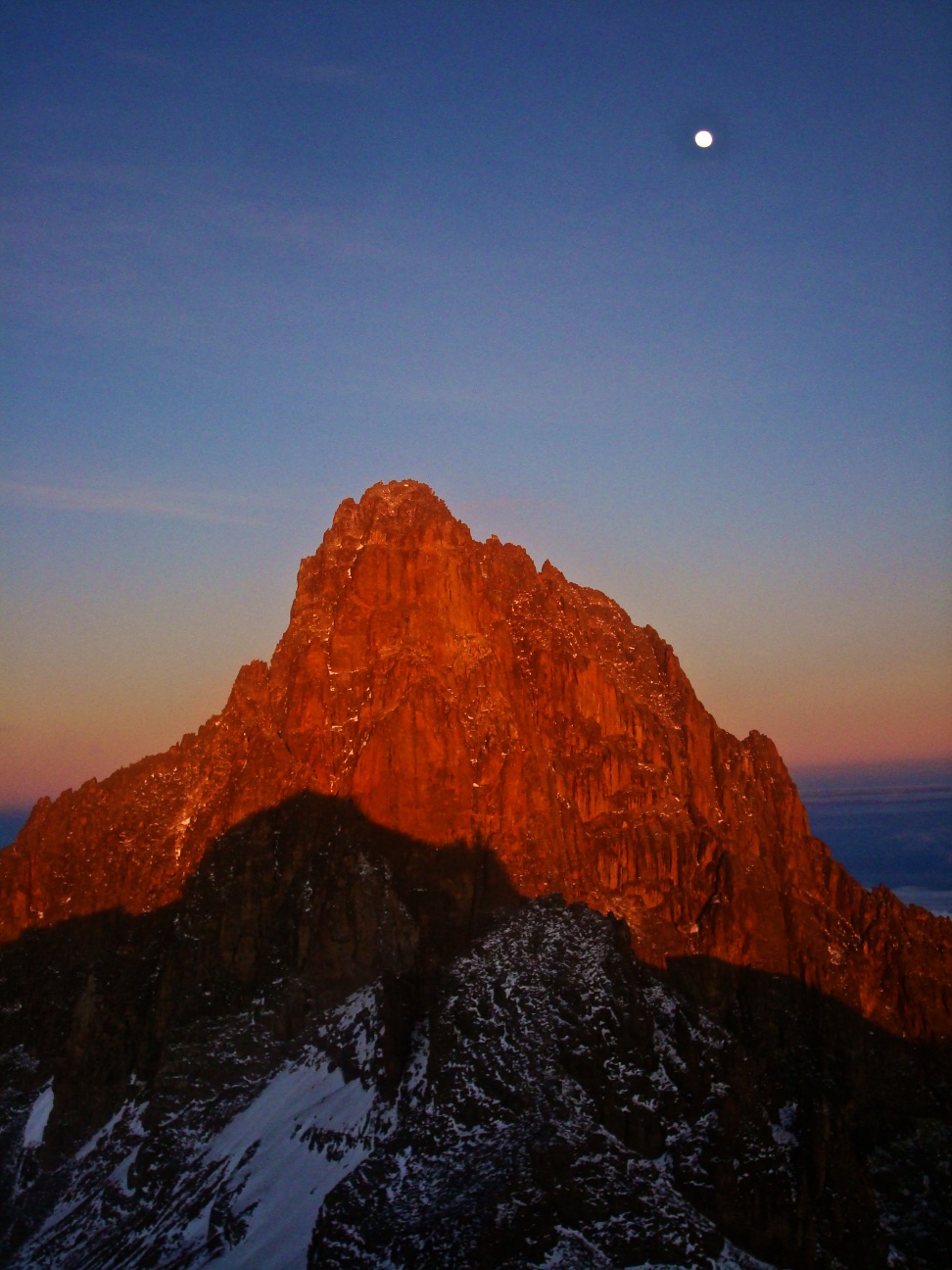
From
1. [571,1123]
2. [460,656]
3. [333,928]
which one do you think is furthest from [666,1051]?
[460,656]

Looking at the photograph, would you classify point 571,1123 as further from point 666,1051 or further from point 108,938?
point 108,938

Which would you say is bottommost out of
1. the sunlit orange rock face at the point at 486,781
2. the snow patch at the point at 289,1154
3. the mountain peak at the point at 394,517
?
the snow patch at the point at 289,1154

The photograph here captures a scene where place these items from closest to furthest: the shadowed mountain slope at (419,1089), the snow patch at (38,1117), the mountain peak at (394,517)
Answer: the shadowed mountain slope at (419,1089) → the snow patch at (38,1117) → the mountain peak at (394,517)

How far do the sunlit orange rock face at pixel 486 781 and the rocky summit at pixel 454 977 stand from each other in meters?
0.47

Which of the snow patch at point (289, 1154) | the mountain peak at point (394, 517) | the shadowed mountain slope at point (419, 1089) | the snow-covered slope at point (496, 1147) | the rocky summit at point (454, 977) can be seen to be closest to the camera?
the snow-covered slope at point (496, 1147)

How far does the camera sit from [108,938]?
152 meters

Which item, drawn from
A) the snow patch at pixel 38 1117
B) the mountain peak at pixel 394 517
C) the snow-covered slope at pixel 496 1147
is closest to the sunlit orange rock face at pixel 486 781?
the mountain peak at pixel 394 517

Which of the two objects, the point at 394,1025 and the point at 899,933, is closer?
the point at 394,1025

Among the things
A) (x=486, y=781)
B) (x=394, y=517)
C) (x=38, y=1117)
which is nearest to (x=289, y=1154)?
(x=38, y=1117)

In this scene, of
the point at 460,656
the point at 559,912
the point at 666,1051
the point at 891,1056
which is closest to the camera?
the point at 666,1051

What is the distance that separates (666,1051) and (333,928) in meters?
36.0

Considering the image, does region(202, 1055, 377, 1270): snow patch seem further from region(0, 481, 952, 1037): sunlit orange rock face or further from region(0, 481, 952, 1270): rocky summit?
region(0, 481, 952, 1037): sunlit orange rock face

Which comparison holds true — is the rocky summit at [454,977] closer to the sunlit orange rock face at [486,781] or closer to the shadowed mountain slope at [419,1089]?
the shadowed mountain slope at [419,1089]

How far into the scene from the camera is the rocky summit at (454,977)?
106000mm
